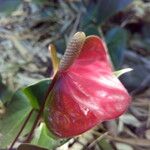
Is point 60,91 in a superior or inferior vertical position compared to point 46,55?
superior

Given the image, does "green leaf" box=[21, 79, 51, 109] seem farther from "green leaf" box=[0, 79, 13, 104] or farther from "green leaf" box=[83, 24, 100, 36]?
"green leaf" box=[83, 24, 100, 36]

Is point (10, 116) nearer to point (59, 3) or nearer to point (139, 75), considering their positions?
point (139, 75)

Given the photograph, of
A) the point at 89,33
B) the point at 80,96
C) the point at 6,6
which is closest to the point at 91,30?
the point at 89,33

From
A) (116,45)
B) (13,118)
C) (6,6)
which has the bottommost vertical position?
(116,45)

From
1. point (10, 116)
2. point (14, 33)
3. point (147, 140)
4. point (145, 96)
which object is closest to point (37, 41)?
point (14, 33)

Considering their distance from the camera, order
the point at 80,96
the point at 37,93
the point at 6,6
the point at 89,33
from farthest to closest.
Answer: the point at 89,33
the point at 6,6
the point at 37,93
the point at 80,96

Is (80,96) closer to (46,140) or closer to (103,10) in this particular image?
(46,140)
